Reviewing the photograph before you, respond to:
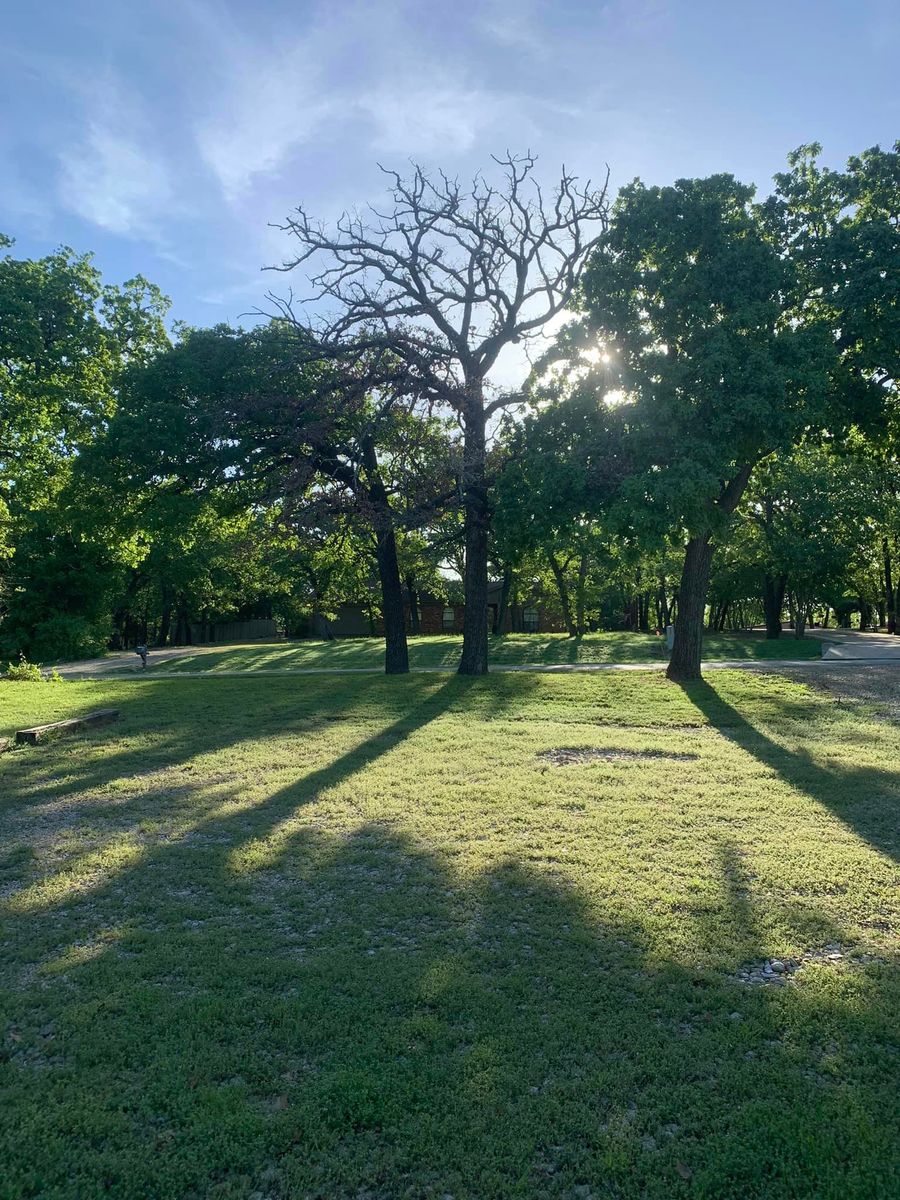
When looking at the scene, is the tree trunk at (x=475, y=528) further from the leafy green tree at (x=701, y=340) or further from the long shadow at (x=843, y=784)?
the long shadow at (x=843, y=784)

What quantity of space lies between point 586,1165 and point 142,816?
511 cm

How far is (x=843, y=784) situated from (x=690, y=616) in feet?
30.3

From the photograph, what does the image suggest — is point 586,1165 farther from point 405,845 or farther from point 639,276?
point 639,276

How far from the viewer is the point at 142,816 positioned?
648cm

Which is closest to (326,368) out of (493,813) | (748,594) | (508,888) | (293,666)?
(293,666)

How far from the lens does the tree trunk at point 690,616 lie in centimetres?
1588

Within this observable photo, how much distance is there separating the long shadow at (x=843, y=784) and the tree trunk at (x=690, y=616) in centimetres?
522

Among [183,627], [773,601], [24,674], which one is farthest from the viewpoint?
[183,627]

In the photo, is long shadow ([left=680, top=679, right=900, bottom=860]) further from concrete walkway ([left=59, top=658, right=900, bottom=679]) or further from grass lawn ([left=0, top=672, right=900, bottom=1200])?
concrete walkway ([left=59, top=658, right=900, bottom=679])

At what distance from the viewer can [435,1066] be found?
2.90m

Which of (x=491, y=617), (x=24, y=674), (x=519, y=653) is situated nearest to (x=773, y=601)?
(x=519, y=653)

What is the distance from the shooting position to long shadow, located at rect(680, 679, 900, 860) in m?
5.91

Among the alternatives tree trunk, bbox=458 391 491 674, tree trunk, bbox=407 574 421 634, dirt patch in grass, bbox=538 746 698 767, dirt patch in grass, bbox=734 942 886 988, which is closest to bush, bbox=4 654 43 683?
tree trunk, bbox=458 391 491 674

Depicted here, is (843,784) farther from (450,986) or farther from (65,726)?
(65,726)
